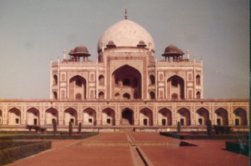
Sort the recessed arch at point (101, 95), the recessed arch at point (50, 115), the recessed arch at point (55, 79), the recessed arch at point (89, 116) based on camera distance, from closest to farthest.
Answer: the recessed arch at point (89, 116) < the recessed arch at point (50, 115) < the recessed arch at point (101, 95) < the recessed arch at point (55, 79)

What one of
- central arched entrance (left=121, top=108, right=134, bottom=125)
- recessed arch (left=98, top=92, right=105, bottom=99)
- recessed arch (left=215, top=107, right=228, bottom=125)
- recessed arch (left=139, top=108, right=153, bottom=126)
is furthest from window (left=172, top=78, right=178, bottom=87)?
recessed arch (left=98, top=92, right=105, bottom=99)

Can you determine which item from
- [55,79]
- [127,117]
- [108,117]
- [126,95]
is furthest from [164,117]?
[55,79]

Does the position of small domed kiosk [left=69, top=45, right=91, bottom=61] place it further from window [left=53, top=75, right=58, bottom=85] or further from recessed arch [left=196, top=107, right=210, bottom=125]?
recessed arch [left=196, top=107, right=210, bottom=125]

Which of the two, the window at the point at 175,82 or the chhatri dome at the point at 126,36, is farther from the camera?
the chhatri dome at the point at 126,36

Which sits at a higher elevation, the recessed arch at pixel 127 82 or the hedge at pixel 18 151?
the recessed arch at pixel 127 82

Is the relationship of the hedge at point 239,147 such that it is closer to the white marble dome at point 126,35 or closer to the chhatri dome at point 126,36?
the chhatri dome at point 126,36

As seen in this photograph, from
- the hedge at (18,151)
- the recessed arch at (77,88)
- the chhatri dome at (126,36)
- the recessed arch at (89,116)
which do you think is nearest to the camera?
the hedge at (18,151)

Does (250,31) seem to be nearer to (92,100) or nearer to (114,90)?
(92,100)

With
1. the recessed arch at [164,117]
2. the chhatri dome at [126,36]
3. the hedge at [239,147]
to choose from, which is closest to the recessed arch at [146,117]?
the recessed arch at [164,117]
